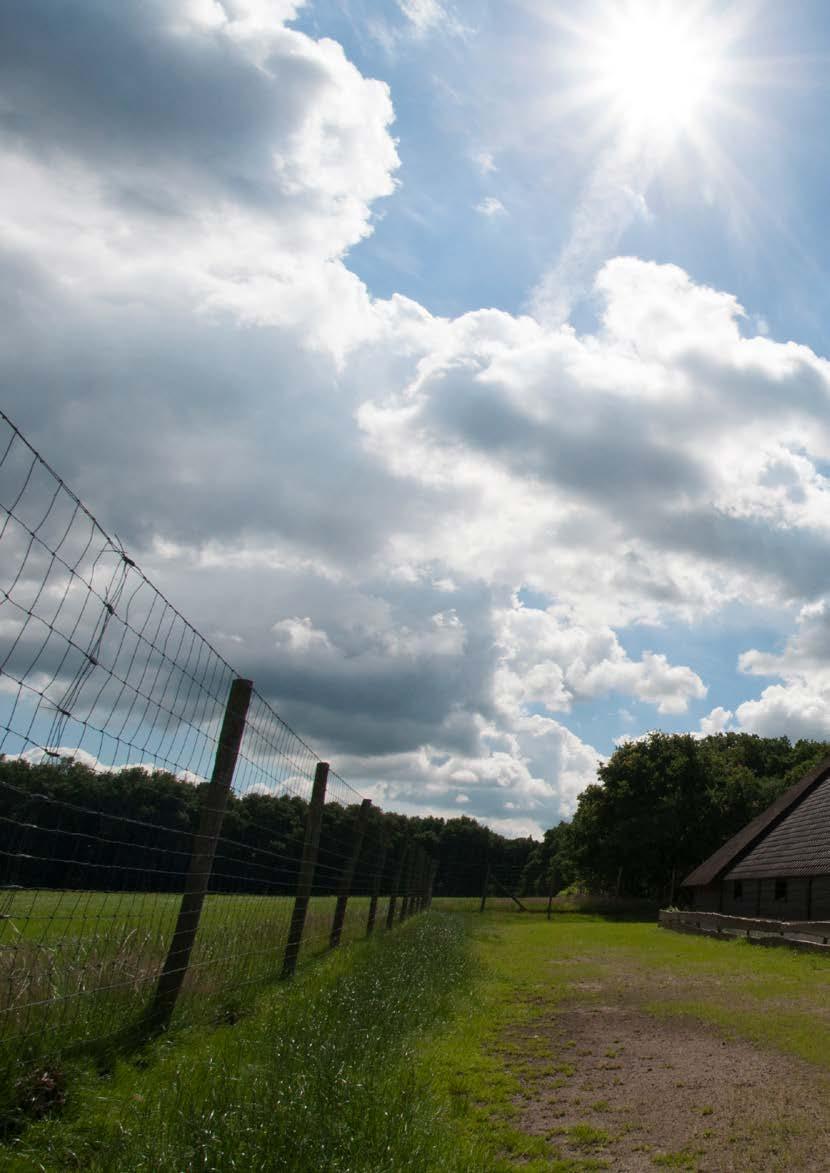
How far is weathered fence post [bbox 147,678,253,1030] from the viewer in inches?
234

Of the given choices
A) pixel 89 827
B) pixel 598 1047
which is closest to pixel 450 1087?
pixel 598 1047

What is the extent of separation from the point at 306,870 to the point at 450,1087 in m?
3.84

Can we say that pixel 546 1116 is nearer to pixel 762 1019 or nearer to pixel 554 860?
pixel 762 1019

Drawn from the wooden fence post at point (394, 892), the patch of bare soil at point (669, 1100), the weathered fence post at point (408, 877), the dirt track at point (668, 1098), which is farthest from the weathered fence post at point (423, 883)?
the patch of bare soil at point (669, 1100)

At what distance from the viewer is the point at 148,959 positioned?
6016 mm

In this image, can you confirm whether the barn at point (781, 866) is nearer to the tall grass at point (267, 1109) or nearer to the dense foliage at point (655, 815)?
the dense foliage at point (655, 815)

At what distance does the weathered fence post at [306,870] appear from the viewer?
9320mm

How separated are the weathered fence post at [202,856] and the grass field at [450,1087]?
12.4 inches

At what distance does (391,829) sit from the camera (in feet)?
61.0

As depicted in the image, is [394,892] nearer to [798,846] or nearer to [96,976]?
[96,976]

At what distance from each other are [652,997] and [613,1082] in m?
5.28

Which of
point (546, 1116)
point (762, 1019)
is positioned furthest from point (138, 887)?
point (762, 1019)

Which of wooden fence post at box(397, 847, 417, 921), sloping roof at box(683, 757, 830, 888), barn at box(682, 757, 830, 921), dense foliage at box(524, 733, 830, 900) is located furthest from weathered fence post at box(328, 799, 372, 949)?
dense foliage at box(524, 733, 830, 900)

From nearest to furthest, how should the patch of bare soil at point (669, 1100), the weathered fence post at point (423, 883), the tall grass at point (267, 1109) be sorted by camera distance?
1. the tall grass at point (267, 1109)
2. the patch of bare soil at point (669, 1100)
3. the weathered fence post at point (423, 883)
